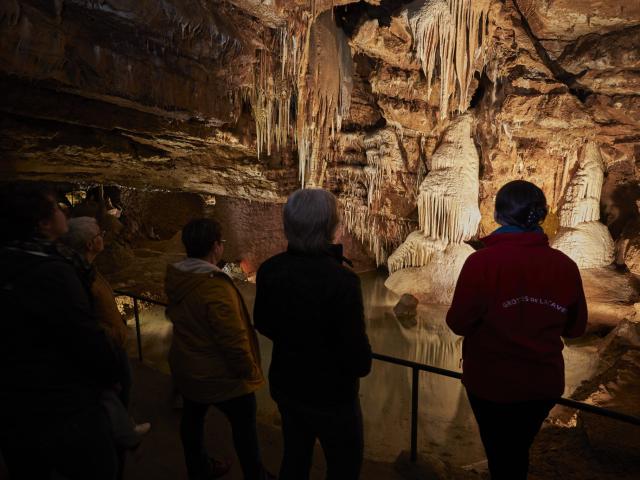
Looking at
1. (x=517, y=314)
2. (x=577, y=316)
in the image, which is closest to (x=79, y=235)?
(x=517, y=314)

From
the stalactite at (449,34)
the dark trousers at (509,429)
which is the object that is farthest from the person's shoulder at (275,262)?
the stalactite at (449,34)

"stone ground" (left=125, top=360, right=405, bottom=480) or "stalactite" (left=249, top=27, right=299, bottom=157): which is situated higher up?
"stalactite" (left=249, top=27, right=299, bottom=157)

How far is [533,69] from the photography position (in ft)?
24.0

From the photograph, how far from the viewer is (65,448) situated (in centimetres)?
129

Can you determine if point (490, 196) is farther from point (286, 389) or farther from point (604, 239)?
point (286, 389)

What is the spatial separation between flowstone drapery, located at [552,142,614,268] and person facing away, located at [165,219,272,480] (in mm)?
7781

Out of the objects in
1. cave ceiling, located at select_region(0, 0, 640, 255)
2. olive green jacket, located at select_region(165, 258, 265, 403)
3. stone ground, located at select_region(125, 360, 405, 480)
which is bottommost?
stone ground, located at select_region(125, 360, 405, 480)

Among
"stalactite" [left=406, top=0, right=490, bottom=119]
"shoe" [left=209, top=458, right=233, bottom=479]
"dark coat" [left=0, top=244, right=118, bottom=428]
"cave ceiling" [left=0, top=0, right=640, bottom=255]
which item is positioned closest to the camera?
"dark coat" [left=0, top=244, right=118, bottom=428]

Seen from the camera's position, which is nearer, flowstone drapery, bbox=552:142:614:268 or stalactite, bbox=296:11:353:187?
stalactite, bbox=296:11:353:187

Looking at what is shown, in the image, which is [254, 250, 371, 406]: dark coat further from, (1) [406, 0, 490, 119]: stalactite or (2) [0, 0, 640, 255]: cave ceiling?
(1) [406, 0, 490, 119]: stalactite

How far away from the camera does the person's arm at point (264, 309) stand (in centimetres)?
142

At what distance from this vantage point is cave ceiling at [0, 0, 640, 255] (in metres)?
5.21

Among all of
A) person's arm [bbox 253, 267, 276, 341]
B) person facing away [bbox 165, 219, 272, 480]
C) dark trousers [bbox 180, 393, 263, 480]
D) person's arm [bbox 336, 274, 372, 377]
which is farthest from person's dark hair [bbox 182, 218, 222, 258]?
person's arm [bbox 336, 274, 372, 377]

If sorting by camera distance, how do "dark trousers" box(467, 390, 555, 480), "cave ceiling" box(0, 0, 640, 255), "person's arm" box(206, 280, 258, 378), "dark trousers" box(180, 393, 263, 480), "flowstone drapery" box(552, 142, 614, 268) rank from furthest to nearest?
1. "flowstone drapery" box(552, 142, 614, 268)
2. "cave ceiling" box(0, 0, 640, 255)
3. "dark trousers" box(180, 393, 263, 480)
4. "person's arm" box(206, 280, 258, 378)
5. "dark trousers" box(467, 390, 555, 480)
